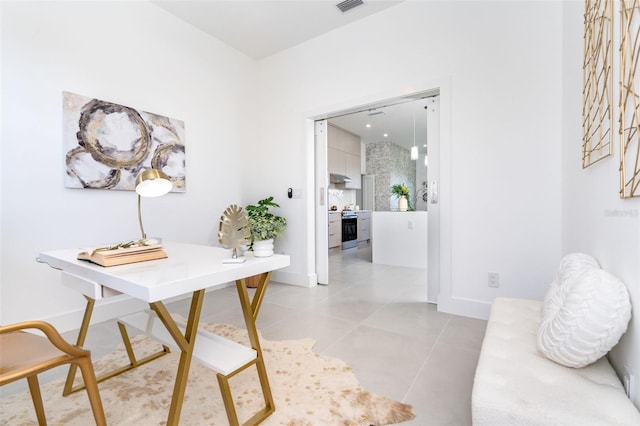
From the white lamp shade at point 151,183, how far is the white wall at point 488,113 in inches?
90.9

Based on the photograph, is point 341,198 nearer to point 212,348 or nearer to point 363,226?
point 363,226

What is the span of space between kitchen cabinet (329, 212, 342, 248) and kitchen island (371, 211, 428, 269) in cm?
159

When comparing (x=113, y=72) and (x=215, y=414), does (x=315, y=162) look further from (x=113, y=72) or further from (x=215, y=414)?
Answer: (x=215, y=414)

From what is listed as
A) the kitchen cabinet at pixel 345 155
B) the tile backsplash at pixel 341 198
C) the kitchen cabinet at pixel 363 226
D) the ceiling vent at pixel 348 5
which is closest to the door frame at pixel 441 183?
the ceiling vent at pixel 348 5

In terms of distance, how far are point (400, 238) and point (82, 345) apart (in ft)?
13.4

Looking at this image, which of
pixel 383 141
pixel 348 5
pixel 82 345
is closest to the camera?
pixel 82 345

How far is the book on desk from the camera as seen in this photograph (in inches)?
46.5

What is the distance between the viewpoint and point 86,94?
246cm

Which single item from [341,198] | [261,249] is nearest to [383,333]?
[261,249]

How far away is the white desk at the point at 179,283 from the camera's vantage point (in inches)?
37.8

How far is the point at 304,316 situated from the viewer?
2.59 m

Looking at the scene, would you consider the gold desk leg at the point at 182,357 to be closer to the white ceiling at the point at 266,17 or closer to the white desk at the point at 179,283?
the white desk at the point at 179,283

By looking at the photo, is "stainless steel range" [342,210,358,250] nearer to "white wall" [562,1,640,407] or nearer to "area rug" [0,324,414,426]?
"white wall" [562,1,640,407]

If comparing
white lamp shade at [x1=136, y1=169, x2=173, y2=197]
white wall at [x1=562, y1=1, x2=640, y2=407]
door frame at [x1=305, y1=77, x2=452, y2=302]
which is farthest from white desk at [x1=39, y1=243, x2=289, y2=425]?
door frame at [x1=305, y1=77, x2=452, y2=302]
